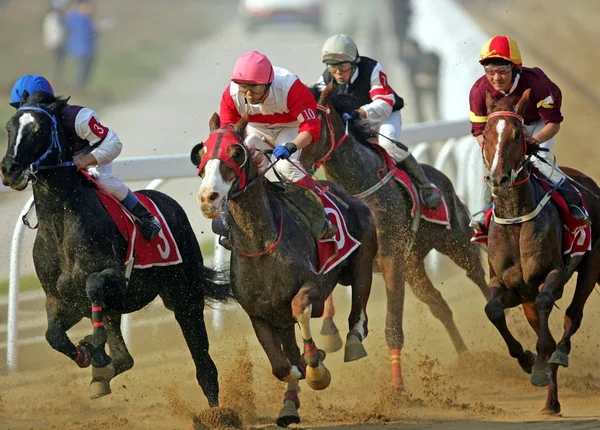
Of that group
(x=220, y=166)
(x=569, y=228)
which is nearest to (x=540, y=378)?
(x=569, y=228)

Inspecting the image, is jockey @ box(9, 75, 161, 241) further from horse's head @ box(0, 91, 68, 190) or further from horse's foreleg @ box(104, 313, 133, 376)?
horse's foreleg @ box(104, 313, 133, 376)

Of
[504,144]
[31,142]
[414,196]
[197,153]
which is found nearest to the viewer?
[197,153]

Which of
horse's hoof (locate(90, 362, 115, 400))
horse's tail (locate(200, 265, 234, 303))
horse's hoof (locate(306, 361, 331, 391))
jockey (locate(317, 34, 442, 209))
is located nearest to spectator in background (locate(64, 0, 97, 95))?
jockey (locate(317, 34, 442, 209))

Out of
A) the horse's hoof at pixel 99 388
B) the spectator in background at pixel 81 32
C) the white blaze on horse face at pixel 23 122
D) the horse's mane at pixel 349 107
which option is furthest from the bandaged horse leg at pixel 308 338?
the spectator in background at pixel 81 32

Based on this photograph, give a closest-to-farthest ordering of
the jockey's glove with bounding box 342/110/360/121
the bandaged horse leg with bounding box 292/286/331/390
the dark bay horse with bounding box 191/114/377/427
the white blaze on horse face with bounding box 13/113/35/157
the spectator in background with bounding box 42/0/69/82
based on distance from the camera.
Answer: the dark bay horse with bounding box 191/114/377/427, the bandaged horse leg with bounding box 292/286/331/390, the white blaze on horse face with bounding box 13/113/35/157, the jockey's glove with bounding box 342/110/360/121, the spectator in background with bounding box 42/0/69/82

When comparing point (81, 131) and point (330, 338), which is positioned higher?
point (81, 131)

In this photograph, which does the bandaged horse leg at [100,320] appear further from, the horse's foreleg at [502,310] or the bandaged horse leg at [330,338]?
the horse's foreleg at [502,310]

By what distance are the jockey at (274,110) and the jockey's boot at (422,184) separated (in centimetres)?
172

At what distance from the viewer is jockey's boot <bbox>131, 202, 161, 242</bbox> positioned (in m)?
6.86

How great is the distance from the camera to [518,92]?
6879mm

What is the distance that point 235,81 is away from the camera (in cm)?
627

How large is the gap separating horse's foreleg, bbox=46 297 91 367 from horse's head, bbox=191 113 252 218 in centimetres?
138

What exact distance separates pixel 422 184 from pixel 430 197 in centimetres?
12

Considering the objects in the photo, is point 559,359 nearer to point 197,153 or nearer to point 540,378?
point 540,378
